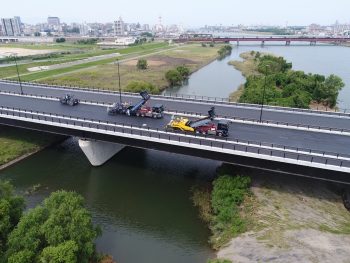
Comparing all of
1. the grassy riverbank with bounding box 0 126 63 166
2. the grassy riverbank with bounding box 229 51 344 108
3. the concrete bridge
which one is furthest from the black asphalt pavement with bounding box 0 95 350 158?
the grassy riverbank with bounding box 229 51 344 108

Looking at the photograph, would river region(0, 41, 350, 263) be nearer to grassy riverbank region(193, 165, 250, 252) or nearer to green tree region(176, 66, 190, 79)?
grassy riverbank region(193, 165, 250, 252)

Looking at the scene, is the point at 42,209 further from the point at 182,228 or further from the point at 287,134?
the point at 287,134

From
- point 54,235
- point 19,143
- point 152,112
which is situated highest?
point 152,112

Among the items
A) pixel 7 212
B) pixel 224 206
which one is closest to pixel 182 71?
pixel 224 206

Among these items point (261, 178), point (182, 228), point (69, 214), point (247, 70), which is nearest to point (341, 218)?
point (261, 178)

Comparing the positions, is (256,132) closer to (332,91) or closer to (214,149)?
(214,149)

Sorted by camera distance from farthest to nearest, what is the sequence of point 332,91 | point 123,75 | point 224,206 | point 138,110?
point 123,75
point 332,91
point 138,110
point 224,206
